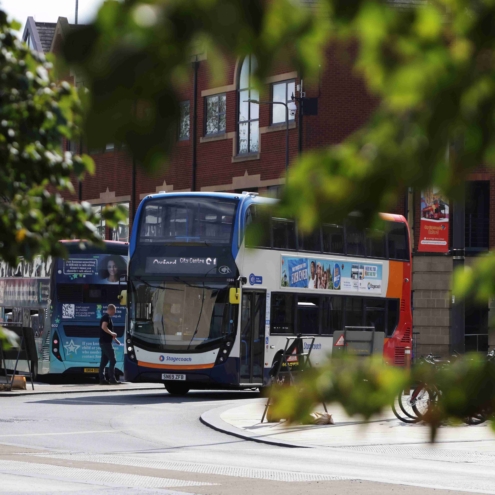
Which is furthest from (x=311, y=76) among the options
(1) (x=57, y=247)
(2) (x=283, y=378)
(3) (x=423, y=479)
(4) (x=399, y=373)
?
(2) (x=283, y=378)

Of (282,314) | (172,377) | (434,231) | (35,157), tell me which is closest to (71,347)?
(172,377)

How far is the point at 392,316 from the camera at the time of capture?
91.9ft

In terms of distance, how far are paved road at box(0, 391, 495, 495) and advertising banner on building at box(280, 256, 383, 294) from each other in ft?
18.7

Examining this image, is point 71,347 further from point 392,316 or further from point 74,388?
point 392,316

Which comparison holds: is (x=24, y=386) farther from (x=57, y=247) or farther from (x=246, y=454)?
(x=57, y=247)

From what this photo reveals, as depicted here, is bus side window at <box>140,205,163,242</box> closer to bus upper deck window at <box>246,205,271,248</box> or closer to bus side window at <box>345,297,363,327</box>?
bus side window at <box>345,297,363,327</box>

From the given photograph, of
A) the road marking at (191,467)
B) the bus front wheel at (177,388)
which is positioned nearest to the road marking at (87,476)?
the road marking at (191,467)

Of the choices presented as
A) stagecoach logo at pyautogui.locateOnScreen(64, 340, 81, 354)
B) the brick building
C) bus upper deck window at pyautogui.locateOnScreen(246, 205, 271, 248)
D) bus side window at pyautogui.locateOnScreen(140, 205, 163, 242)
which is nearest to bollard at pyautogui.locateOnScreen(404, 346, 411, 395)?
bus upper deck window at pyautogui.locateOnScreen(246, 205, 271, 248)

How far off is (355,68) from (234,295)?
22242 mm

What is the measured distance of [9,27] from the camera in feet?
16.3

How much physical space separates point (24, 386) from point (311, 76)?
83.2 feet

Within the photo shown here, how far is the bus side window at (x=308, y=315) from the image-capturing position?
83.6 ft

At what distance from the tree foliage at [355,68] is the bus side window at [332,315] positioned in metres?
24.3

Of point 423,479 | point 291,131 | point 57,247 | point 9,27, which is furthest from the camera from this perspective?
point 291,131
